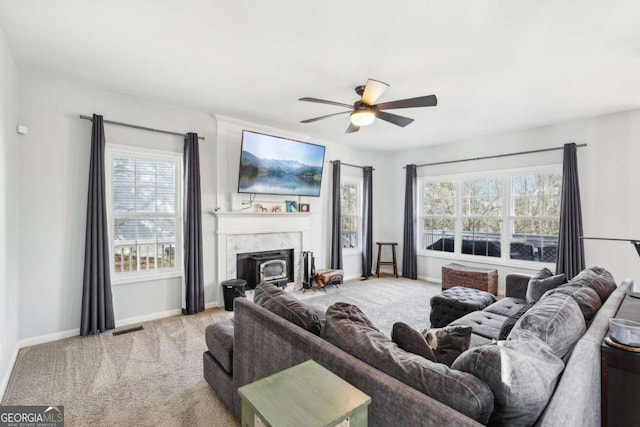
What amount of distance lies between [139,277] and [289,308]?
284cm

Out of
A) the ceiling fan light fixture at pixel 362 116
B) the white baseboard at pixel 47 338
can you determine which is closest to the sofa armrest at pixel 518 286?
the ceiling fan light fixture at pixel 362 116

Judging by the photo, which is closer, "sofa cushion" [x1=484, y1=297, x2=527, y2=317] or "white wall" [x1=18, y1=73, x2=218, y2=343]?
"sofa cushion" [x1=484, y1=297, x2=527, y2=317]

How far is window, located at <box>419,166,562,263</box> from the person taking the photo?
4.87m

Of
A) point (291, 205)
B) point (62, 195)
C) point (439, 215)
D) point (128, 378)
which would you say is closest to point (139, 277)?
point (62, 195)

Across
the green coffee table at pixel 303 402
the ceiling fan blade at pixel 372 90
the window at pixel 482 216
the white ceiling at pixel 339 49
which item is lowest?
the green coffee table at pixel 303 402

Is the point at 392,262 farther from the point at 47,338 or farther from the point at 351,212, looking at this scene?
the point at 47,338

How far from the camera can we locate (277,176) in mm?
4848

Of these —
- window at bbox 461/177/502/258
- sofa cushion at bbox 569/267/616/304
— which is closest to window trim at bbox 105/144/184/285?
sofa cushion at bbox 569/267/616/304

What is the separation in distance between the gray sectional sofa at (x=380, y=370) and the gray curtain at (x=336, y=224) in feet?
11.8

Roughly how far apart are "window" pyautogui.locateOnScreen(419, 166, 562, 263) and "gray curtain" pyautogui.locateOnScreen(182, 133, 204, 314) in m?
4.41

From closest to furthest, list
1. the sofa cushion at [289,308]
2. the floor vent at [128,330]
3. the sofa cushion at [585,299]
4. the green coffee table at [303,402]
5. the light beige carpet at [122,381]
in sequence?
1. the green coffee table at [303,402]
2. the sofa cushion at [289,308]
3. the sofa cushion at [585,299]
4. the light beige carpet at [122,381]
5. the floor vent at [128,330]

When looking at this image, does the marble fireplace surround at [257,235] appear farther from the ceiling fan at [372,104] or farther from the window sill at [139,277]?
the ceiling fan at [372,104]

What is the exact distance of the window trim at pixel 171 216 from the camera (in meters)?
3.58

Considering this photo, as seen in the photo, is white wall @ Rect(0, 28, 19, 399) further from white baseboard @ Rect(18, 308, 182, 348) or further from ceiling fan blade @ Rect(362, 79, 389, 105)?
ceiling fan blade @ Rect(362, 79, 389, 105)
